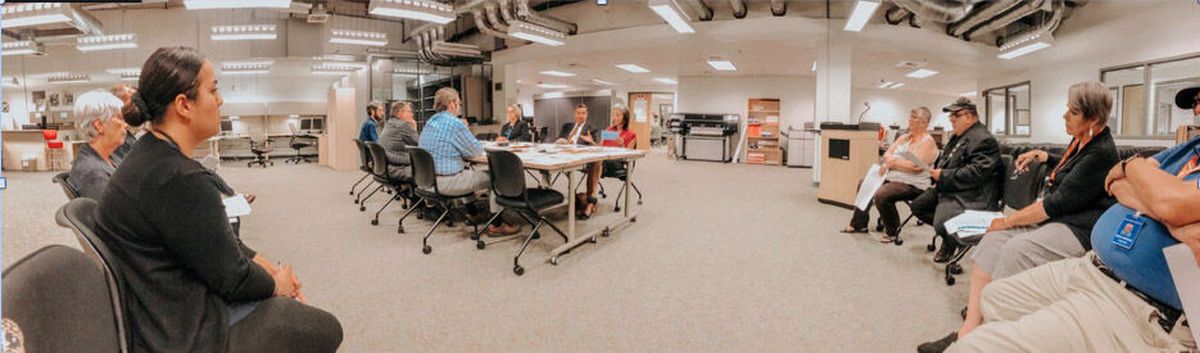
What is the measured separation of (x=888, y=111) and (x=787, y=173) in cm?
847

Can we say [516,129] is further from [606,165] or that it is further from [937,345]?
[937,345]

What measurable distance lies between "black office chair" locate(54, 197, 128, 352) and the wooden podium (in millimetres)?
5582

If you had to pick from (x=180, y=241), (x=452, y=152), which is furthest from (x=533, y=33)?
(x=180, y=241)

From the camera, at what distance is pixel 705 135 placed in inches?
490

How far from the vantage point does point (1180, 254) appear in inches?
50.7

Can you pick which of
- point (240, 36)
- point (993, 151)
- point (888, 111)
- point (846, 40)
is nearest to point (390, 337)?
point (993, 151)

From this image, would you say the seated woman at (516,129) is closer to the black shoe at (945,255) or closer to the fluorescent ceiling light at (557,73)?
the black shoe at (945,255)

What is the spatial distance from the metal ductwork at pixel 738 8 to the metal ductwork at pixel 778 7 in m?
0.35

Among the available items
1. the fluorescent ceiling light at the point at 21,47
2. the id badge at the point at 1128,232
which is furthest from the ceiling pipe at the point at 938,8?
the fluorescent ceiling light at the point at 21,47

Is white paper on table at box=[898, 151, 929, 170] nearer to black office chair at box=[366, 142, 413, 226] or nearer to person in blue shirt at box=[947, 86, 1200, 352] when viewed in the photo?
person in blue shirt at box=[947, 86, 1200, 352]

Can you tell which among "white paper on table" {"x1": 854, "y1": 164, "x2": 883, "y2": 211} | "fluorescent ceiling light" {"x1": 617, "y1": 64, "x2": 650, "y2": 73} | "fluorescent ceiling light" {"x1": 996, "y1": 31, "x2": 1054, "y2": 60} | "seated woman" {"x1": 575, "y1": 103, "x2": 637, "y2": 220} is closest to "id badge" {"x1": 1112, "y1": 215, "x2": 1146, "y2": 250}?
"white paper on table" {"x1": 854, "y1": 164, "x2": 883, "y2": 211}

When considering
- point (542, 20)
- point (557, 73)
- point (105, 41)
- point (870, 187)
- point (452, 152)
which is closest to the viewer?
point (452, 152)

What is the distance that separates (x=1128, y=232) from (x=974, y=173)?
6.21 ft

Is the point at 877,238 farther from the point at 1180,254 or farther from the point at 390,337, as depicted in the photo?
the point at 390,337
